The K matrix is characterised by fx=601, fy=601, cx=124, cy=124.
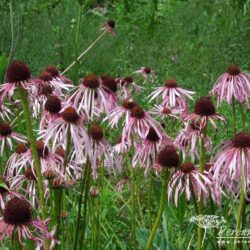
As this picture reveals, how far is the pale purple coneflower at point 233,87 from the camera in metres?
1.57

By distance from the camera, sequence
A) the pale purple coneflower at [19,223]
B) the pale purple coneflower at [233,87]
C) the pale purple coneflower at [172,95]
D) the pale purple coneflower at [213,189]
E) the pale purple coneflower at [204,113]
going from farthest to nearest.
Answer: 1. the pale purple coneflower at [172,95]
2. the pale purple coneflower at [233,87]
3. the pale purple coneflower at [204,113]
4. the pale purple coneflower at [213,189]
5. the pale purple coneflower at [19,223]

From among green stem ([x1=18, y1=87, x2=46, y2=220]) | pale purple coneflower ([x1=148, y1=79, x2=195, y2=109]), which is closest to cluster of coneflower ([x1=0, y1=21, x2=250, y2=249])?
green stem ([x1=18, y1=87, x2=46, y2=220])

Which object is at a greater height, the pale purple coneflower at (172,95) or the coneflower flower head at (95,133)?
the pale purple coneflower at (172,95)

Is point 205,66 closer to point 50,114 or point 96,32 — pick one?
point 96,32

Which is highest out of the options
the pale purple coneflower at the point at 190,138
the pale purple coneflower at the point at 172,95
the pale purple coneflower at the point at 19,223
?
the pale purple coneflower at the point at 172,95

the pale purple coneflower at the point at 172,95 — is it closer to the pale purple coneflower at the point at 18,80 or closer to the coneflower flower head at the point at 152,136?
the coneflower flower head at the point at 152,136

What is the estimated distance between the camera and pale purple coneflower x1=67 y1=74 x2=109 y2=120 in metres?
1.19

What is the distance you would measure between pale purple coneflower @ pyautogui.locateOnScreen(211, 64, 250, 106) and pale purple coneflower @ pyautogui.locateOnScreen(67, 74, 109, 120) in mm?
444

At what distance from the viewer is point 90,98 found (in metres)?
1.20

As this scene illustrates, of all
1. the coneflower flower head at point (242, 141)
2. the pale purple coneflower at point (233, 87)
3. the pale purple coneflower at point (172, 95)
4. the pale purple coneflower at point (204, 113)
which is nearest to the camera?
the coneflower flower head at point (242, 141)

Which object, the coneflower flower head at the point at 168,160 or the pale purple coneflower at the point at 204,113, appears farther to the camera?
the pale purple coneflower at the point at 204,113

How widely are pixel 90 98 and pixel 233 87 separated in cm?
52

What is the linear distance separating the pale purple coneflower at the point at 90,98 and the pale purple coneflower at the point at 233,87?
17.5 inches

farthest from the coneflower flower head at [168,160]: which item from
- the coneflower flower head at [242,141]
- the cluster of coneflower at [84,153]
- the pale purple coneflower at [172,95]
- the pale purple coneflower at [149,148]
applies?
the pale purple coneflower at [172,95]
